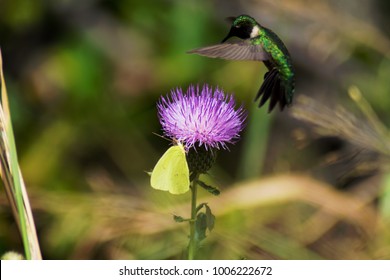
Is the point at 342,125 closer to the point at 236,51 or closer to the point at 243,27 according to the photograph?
the point at 243,27

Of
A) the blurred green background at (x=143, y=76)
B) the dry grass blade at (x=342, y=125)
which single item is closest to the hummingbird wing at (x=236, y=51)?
the dry grass blade at (x=342, y=125)

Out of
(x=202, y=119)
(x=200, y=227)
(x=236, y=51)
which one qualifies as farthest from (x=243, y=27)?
(x=200, y=227)

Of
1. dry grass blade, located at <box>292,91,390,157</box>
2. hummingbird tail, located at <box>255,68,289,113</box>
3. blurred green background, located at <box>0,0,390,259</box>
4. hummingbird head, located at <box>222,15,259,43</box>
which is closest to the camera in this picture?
hummingbird tail, located at <box>255,68,289,113</box>

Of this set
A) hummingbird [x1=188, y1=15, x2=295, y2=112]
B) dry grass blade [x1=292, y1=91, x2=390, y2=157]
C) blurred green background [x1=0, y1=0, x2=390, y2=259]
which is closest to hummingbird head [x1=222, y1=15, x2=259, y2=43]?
hummingbird [x1=188, y1=15, x2=295, y2=112]

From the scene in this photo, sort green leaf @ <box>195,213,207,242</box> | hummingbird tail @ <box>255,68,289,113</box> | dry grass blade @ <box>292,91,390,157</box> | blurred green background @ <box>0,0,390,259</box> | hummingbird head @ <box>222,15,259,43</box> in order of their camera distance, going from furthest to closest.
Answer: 1. blurred green background @ <box>0,0,390,259</box>
2. dry grass blade @ <box>292,91,390,157</box>
3. hummingbird head @ <box>222,15,259,43</box>
4. hummingbird tail @ <box>255,68,289,113</box>
5. green leaf @ <box>195,213,207,242</box>

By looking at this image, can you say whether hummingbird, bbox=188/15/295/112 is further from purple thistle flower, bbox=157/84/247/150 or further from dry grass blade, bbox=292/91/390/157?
dry grass blade, bbox=292/91/390/157

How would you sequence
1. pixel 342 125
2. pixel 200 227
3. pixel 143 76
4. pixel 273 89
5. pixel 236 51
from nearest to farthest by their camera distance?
pixel 200 227
pixel 236 51
pixel 273 89
pixel 342 125
pixel 143 76
